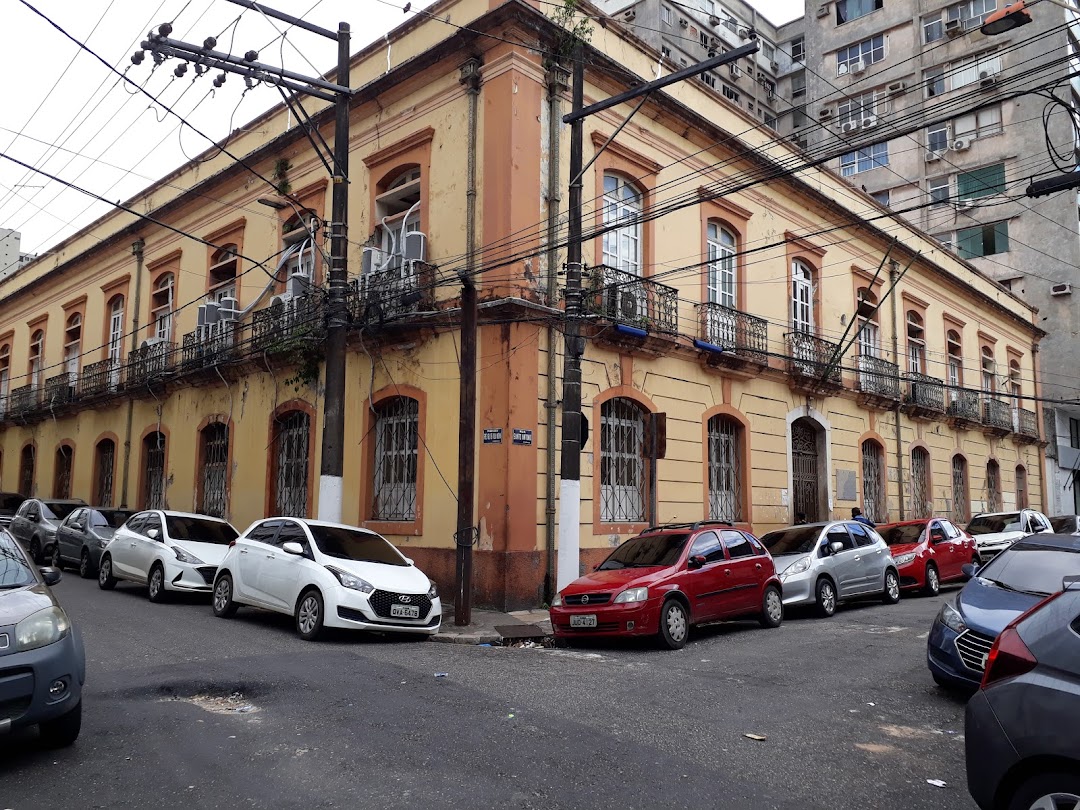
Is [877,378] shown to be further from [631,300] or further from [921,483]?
[631,300]

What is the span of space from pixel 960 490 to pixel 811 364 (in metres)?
12.7

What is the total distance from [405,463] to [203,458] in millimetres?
8992

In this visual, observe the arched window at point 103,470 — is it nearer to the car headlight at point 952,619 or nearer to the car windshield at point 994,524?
the car windshield at point 994,524

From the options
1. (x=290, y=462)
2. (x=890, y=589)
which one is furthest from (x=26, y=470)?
(x=890, y=589)

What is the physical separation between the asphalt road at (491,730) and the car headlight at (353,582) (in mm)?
649

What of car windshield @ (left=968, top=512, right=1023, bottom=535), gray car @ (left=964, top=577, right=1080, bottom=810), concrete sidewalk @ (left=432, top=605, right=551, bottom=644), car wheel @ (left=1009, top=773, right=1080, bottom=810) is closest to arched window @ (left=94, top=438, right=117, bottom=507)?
concrete sidewalk @ (left=432, top=605, right=551, bottom=644)

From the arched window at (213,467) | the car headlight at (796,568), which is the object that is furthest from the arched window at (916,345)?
the arched window at (213,467)

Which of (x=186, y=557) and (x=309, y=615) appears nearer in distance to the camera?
(x=309, y=615)

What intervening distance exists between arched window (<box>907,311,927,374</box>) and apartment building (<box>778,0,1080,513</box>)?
8112mm

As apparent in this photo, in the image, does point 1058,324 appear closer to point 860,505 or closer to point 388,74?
point 860,505

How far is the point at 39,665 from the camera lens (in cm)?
535

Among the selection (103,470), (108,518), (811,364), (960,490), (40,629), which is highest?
(811,364)

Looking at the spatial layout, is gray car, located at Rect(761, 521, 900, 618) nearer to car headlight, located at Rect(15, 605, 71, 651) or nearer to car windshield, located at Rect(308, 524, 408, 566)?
car windshield, located at Rect(308, 524, 408, 566)

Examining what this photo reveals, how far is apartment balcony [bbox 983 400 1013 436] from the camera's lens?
31906 millimetres
